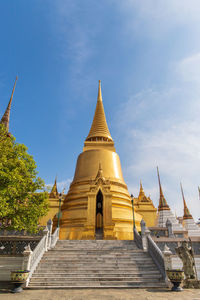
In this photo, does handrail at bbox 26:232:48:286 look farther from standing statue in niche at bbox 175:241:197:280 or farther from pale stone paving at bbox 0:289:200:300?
standing statue in niche at bbox 175:241:197:280

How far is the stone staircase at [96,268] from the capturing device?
838 cm

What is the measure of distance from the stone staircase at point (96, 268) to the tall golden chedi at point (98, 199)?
408 cm

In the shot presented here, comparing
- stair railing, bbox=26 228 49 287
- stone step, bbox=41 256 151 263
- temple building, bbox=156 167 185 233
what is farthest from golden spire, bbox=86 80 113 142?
stone step, bbox=41 256 151 263

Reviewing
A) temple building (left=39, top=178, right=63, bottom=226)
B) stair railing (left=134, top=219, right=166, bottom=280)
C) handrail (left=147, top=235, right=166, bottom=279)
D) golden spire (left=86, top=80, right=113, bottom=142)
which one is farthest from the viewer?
golden spire (left=86, top=80, right=113, bottom=142)

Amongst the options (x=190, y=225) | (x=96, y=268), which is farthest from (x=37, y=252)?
(x=190, y=225)

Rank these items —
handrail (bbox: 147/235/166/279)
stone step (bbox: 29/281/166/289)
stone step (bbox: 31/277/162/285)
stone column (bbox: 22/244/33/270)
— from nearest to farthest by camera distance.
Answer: stone step (bbox: 29/281/166/289) < stone step (bbox: 31/277/162/285) < stone column (bbox: 22/244/33/270) < handrail (bbox: 147/235/166/279)

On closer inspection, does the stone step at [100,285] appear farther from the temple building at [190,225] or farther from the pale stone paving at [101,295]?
the temple building at [190,225]

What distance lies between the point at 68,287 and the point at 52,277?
43.9 inches

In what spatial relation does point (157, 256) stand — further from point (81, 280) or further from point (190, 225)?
point (190, 225)

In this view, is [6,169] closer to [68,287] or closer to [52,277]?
[52,277]

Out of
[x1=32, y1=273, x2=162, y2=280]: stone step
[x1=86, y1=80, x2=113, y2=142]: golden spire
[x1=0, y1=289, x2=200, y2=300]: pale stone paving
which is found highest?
[x1=86, y1=80, x2=113, y2=142]: golden spire

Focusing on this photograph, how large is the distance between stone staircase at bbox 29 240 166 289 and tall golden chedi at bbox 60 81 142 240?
4084 mm

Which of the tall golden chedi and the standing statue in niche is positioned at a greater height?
the tall golden chedi

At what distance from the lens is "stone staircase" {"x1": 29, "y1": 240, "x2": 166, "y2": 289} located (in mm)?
8383
